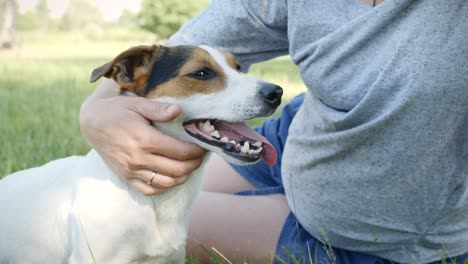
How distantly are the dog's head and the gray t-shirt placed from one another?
0.24 m

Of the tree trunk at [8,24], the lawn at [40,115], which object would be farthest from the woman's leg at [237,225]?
the tree trunk at [8,24]

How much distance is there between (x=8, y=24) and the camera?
15180 millimetres

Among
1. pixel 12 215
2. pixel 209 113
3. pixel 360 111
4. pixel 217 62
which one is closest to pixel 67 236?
pixel 12 215

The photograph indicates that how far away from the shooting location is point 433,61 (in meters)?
1.56

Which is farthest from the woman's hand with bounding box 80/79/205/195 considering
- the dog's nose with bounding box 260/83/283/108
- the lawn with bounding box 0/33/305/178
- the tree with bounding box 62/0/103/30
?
the tree with bounding box 62/0/103/30

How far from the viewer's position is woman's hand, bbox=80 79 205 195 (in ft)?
5.42

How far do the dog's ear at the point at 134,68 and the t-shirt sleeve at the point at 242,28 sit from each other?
0.30 metres

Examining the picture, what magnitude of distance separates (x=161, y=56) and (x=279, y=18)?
477 millimetres

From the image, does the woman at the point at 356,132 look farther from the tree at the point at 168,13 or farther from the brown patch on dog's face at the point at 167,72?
the tree at the point at 168,13

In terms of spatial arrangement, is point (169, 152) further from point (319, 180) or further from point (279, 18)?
point (279, 18)

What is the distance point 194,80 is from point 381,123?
0.60 meters

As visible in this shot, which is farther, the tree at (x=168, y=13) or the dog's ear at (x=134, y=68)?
the tree at (x=168, y=13)

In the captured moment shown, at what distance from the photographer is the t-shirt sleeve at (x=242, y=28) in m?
2.02

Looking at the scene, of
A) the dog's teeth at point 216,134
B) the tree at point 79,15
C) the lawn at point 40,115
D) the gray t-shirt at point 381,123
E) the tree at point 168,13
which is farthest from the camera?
the tree at point 79,15
